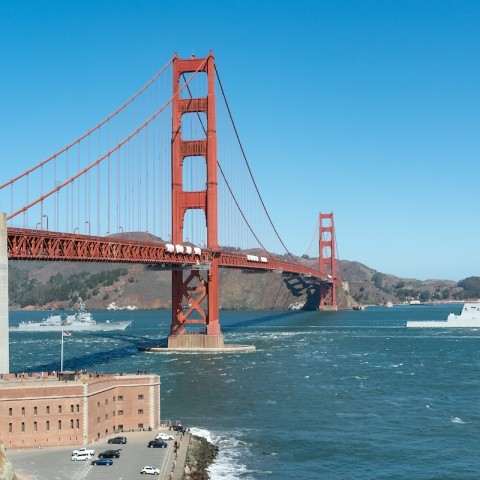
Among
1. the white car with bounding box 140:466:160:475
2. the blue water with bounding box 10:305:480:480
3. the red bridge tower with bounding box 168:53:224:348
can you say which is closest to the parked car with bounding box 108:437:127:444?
the blue water with bounding box 10:305:480:480

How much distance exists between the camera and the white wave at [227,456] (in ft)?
109

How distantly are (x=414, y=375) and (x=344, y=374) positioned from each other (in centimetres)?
487

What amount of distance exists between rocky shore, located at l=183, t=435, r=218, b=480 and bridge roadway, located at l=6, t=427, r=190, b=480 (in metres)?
0.27

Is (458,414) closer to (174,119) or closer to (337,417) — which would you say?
(337,417)

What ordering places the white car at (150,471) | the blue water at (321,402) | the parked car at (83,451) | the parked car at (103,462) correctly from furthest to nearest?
1. the blue water at (321,402)
2. the parked car at (83,451)
3. the parked car at (103,462)
4. the white car at (150,471)

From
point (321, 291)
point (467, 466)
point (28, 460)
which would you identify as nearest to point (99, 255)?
point (28, 460)

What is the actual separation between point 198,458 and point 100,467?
439cm

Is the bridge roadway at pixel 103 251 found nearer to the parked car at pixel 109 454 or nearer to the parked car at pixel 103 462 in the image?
the parked car at pixel 109 454

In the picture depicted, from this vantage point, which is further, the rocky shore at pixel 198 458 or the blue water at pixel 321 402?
the blue water at pixel 321 402

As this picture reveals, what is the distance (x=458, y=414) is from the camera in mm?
44625

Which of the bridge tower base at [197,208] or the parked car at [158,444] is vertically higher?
the bridge tower base at [197,208]

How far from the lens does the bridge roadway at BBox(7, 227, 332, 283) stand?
145ft

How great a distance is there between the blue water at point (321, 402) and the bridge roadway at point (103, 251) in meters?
7.93

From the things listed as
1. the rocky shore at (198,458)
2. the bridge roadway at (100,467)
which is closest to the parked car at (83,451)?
the bridge roadway at (100,467)
